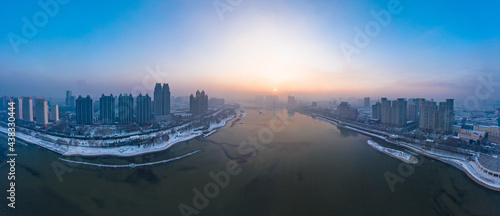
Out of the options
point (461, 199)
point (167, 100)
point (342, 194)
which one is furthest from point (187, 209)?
point (167, 100)

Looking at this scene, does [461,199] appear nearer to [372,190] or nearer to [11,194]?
[372,190]

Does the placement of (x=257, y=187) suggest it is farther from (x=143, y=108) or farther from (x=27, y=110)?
(x=27, y=110)

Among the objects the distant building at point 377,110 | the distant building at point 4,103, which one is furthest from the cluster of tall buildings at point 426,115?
the distant building at point 4,103

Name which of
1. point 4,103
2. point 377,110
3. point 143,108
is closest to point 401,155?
point 377,110

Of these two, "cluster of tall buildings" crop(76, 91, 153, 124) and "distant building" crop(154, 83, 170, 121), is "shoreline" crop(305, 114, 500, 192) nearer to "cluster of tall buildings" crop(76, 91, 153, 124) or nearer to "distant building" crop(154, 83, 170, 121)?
"distant building" crop(154, 83, 170, 121)

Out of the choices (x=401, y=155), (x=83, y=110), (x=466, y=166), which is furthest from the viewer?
(x=83, y=110)

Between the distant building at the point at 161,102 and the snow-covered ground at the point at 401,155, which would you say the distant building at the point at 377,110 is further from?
the distant building at the point at 161,102

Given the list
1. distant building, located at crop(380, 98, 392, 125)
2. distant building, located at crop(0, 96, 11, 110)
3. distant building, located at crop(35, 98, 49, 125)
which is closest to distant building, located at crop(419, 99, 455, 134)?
distant building, located at crop(380, 98, 392, 125)
